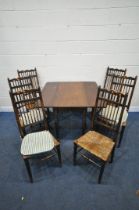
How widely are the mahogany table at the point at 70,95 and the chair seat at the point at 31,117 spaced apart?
0.65ft

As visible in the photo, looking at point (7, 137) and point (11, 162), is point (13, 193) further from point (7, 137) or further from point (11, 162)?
point (7, 137)

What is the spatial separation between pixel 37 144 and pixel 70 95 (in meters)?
0.94

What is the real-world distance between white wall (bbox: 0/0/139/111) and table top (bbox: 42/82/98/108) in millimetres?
296

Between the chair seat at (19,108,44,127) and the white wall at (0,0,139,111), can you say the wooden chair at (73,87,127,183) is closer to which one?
the chair seat at (19,108,44,127)

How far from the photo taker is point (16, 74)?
9.68 ft

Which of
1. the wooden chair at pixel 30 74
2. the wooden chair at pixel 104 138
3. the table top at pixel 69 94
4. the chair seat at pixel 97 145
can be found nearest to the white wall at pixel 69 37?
the wooden chair at pixel 30 74

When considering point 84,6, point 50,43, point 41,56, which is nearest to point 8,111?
point 41,56

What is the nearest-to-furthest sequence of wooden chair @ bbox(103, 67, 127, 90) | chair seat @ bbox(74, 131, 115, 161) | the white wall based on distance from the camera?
chair seat @ bbox(74, 131, 115, 161), the white wall, wooden chair @ bbox(103, 67, 127, 90)

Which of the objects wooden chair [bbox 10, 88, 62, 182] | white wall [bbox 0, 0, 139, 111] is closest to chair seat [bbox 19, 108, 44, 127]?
wooden chair [bbox 10, 88, 62, 182]

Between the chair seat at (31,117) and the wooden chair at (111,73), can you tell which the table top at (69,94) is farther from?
the wooden chair at (111,73)

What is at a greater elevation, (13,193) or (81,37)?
(81,37)

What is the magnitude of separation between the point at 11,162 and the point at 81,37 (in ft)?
7.75

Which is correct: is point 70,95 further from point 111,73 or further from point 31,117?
point 111,73

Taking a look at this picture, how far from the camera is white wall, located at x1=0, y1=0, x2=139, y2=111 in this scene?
2.38 meters
